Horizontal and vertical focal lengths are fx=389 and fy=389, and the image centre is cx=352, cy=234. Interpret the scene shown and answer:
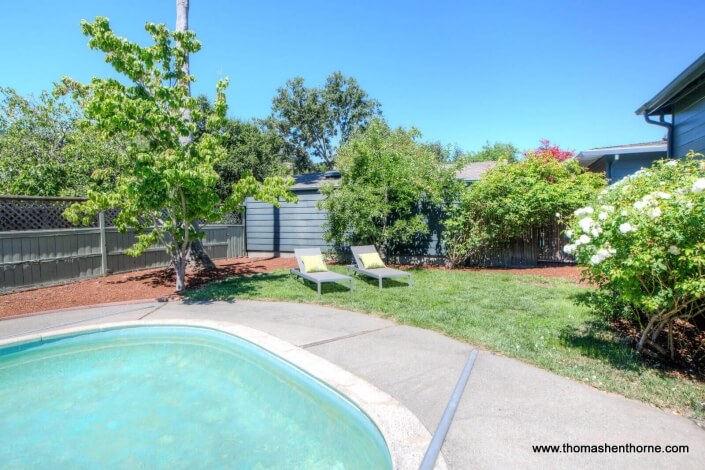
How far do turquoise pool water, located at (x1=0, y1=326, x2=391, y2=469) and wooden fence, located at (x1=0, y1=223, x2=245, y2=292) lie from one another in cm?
404

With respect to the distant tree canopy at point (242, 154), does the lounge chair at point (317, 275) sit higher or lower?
lower

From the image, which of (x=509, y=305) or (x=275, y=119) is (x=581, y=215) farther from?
(x=275, y=119)

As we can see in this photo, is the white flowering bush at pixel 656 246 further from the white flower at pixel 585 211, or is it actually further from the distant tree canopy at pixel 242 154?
the distant tree canopy at pixel 242 154

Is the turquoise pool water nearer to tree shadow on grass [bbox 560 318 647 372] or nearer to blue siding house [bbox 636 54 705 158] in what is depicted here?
tree shadow on grass [bbox 560 318 647 372]

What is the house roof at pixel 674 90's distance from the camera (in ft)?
18.0

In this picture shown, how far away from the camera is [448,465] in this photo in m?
2.46

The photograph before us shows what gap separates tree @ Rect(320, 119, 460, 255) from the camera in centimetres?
1076

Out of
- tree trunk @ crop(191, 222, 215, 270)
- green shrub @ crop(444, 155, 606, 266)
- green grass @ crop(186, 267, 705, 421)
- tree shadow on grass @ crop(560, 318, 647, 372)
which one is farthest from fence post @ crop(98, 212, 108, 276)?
tree shadow on grass @ crop(560, 318, 647, 372)

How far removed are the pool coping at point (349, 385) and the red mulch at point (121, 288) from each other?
1820 millimetres

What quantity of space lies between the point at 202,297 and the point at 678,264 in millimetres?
7509

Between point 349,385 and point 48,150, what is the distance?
50.2 feet

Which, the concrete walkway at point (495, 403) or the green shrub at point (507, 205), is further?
the green shrub at point (507, 205)

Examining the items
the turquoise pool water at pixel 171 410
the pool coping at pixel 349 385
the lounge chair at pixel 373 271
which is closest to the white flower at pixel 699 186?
the pool coping at pixel 349 385

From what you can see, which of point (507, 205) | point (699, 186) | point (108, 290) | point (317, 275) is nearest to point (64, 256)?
point (108, 290)
